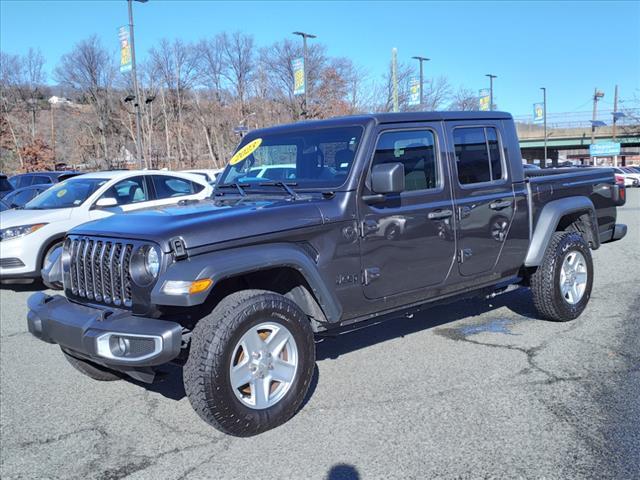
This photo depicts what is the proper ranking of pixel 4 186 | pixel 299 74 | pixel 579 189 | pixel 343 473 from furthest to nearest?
1. pixel 299 74
2. pixel 4 186
3. pixel 579 189
4. pixel 343 473

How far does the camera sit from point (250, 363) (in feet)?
12.2

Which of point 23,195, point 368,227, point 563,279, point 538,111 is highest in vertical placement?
point 538,111

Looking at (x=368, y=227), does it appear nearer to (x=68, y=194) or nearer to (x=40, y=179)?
(x=68, y=194)

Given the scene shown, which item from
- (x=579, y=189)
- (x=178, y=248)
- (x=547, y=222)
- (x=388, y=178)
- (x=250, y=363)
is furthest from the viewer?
(x=579, y=189)

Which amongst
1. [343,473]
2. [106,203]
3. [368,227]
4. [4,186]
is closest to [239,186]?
[368,227]

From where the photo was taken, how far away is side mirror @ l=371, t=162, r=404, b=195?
412cm

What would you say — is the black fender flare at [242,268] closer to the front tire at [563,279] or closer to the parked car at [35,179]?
the front tire at [563,279]

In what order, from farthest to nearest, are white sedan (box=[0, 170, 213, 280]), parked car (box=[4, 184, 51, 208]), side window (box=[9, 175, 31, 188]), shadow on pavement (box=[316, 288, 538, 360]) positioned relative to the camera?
side window (box=[9, 175, 31, 188]) < parked car (box=[4, 184, 51, 208]) < white sedan (box=[0, 170, 213, 280]) < shadow on pavement (box=[316, 288, 538, 360])

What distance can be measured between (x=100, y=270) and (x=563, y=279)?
169 inches

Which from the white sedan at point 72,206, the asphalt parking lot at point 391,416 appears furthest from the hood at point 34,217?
the asphalt parking lot at point 391,416

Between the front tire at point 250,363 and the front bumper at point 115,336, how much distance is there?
0.20 m

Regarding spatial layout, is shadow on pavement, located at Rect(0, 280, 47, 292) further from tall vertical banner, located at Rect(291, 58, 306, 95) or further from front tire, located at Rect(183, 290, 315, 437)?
tall vertical banner, located at Rect(291, 58, 306, 95)

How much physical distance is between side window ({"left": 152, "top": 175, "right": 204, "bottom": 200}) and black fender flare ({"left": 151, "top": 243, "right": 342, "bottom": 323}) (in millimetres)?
6271

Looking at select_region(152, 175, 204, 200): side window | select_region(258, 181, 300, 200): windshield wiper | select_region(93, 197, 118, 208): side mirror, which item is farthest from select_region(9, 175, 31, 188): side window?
select_region(258, 181, 300, 200): windshield wiper
